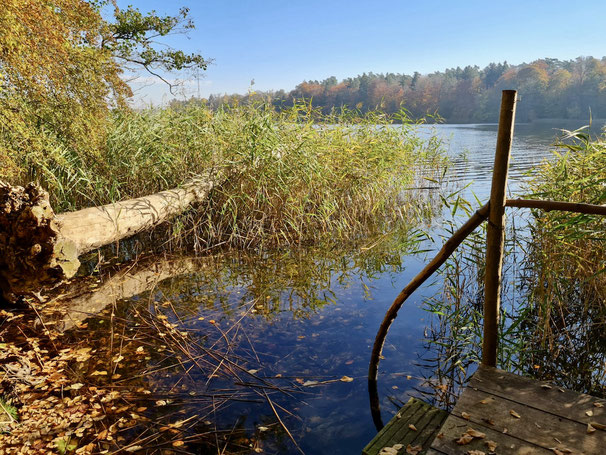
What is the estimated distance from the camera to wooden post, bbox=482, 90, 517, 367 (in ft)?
7.54

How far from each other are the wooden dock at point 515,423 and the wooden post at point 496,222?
0.78 feet

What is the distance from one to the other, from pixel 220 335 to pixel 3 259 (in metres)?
2.13

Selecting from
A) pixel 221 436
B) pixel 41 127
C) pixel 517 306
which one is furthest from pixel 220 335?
pixel 41 127

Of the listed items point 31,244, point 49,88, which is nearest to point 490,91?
point 49,88

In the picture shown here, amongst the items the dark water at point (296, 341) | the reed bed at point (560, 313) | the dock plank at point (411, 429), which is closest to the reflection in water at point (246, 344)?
A: the dark water at point (296, 341)

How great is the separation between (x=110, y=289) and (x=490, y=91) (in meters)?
46.8

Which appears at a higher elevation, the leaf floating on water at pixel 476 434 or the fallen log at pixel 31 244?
the fallen log at pixel 31 244

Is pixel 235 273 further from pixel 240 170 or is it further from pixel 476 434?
pixel 476 434

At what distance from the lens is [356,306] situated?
16.2 ft

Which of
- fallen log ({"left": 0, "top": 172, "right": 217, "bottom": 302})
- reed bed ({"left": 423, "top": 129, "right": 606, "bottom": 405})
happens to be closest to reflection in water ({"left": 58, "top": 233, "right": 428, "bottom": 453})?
fallen log ({"left": 0, "top": 172, "right": 217, "bottom": 302})

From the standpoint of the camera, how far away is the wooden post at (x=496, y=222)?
2.30 metres

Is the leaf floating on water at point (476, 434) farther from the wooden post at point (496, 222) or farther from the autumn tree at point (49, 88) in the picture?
the autumn tree at point (49, 88)

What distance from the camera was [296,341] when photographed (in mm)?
4070

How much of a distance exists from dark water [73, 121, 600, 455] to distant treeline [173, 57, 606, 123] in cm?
2743
